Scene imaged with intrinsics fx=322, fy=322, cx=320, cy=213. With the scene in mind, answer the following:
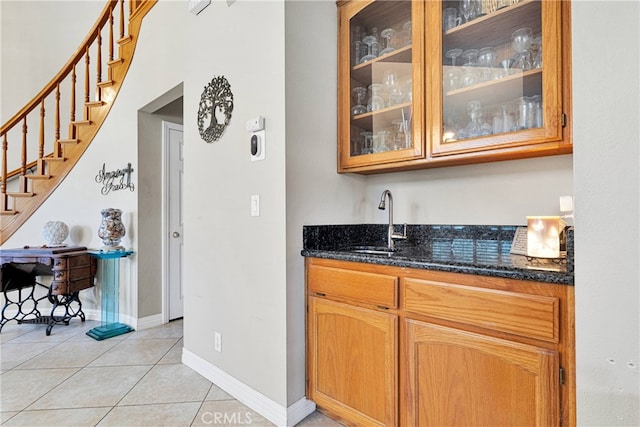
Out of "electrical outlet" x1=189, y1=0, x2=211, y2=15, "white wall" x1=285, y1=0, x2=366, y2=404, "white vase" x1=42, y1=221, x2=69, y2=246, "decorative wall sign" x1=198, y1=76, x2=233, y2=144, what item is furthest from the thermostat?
"white vase" x1=42, y1=221, x2=69, y2=246

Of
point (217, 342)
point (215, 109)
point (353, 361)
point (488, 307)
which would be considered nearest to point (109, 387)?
point (217, 342)

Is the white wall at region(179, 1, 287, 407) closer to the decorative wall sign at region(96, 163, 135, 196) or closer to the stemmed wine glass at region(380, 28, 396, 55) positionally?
the stemmed wine glass at region(380, 28, 396, 55)

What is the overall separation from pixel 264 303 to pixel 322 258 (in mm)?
421

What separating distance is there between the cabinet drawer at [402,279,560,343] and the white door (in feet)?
9.02

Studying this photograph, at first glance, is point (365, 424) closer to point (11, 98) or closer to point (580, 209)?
point (580, 209)

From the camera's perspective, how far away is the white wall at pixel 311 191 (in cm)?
84

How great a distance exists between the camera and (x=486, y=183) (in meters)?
1.78

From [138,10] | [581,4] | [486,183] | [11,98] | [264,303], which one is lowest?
[264,303]

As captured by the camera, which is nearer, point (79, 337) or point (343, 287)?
point (343, 287)

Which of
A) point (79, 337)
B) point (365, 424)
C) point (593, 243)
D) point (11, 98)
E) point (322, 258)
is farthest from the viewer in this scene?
point (11, 98)

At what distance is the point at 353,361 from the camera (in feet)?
5.08

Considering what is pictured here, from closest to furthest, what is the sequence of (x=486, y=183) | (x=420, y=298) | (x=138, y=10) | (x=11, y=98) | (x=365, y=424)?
(x=420, y=298)
(x=365, y=424)
(x=486, y=183)
(x=138, y=10)
(x=11, y=98)

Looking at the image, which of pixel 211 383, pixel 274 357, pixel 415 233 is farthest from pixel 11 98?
pixel 415 233

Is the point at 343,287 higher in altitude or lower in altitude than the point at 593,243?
lower
